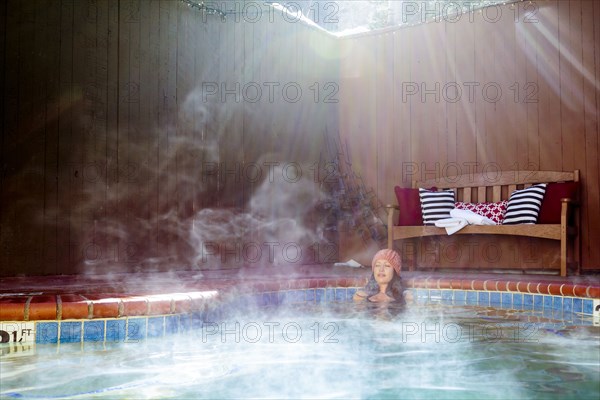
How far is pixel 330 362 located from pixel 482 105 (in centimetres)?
447

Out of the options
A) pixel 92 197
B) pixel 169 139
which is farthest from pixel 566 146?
pixel 92 197

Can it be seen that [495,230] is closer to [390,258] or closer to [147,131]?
[390,258]

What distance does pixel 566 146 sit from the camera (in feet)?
19.3

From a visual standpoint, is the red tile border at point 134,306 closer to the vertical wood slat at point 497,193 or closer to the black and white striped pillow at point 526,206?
the black and white striped pillow at point 526,206

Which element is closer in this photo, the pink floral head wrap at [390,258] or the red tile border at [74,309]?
the red tile border at [74,309]

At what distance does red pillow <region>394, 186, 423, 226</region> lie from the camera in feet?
20.2

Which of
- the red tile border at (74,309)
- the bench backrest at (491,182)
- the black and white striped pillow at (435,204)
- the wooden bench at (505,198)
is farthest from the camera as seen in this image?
the black and white striped pillow at (435,204)

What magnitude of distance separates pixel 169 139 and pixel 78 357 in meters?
3.36

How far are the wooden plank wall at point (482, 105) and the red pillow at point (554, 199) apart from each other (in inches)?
17.7

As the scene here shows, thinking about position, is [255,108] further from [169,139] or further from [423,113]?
[423,113]

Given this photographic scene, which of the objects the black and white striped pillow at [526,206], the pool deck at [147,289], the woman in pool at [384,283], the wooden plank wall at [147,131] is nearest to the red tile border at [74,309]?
the pool deck at [147,289]

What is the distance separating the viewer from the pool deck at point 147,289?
2.94 metres

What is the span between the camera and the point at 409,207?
6188 millimetres

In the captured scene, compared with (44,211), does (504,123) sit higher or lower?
higher
